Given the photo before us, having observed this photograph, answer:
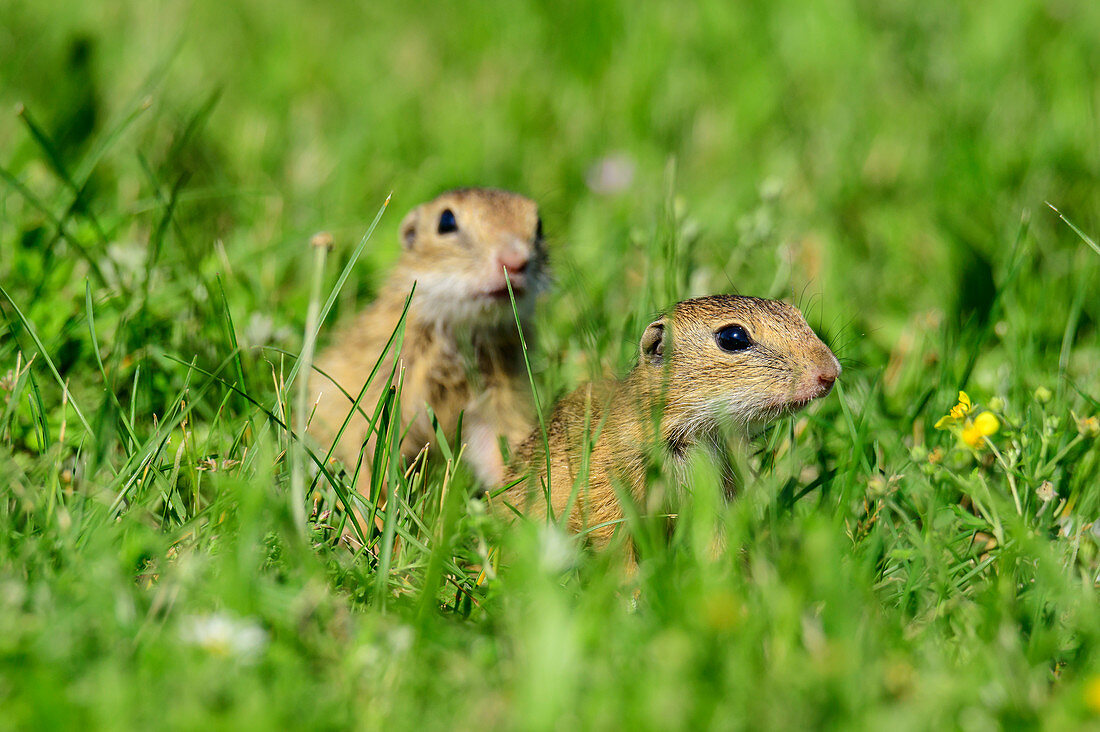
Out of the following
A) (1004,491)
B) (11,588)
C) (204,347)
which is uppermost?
(11,588)

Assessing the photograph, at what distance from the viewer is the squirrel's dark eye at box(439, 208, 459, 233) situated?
4.93 metres

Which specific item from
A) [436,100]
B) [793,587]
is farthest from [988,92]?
[793,587]

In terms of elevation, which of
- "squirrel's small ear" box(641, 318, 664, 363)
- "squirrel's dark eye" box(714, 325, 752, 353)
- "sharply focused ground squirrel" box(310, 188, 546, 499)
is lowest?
"sharply focused ground squirrel" box(310, 188, 546, 499)

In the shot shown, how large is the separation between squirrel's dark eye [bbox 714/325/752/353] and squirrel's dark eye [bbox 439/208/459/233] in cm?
178

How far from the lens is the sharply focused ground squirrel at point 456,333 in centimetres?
454

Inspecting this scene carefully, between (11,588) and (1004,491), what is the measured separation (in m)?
2.84

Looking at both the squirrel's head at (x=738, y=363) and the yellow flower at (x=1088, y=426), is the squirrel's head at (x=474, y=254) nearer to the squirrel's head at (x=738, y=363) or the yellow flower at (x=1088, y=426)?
the squirrel's head at (x=738, y=363)

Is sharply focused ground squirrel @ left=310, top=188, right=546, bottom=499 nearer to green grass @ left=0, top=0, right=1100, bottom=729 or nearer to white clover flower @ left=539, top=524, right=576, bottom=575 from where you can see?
green grass @ left=0, top=0, right=1100, bottom=729

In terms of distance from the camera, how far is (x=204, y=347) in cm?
411

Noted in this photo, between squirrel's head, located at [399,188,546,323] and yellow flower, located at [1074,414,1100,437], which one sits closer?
yellow flower, located at [1074,414,1100,437]

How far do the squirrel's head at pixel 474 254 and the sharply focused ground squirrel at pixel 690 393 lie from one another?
41.8 inches

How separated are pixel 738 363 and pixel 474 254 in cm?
162

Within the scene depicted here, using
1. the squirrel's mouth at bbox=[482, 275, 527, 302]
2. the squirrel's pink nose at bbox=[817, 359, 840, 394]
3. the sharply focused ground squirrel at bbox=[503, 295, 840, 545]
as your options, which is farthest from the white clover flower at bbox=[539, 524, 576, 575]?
the squirrel's mouth at bbox=[482, 275, 527, 302]

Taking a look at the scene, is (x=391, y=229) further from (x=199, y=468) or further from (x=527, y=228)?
(x=199, y=468)
